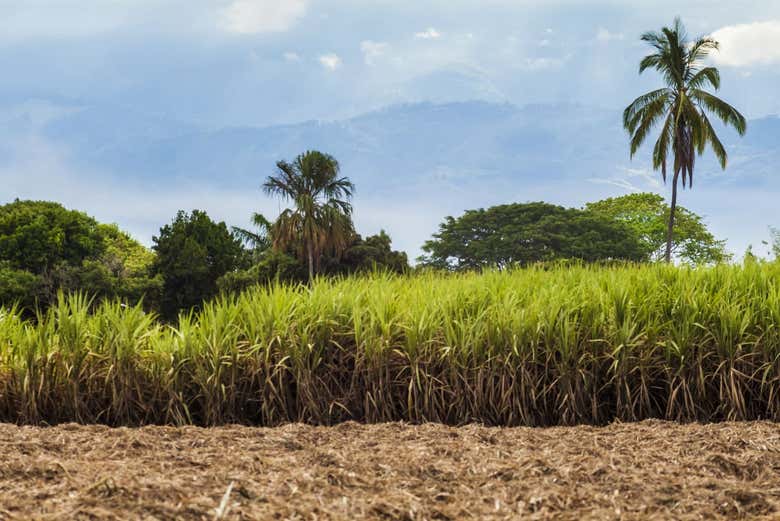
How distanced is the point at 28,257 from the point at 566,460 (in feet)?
107

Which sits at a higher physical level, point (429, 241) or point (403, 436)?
point (429, 241)

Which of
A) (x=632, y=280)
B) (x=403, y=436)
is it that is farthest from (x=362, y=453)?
(x=632, y=280)

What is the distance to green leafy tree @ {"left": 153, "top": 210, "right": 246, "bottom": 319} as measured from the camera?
115 ft

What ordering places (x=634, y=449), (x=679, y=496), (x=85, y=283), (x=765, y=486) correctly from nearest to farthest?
(x=679, y=496), (x=765, y=486), (x=634, y=449), (x=85, y=283)

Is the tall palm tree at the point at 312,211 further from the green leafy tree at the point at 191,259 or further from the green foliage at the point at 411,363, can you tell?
the green foliage at the point at 411,363

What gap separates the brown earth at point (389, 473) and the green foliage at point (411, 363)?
869mm

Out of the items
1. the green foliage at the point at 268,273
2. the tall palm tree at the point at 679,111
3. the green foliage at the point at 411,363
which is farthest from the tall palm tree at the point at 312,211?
the green foliage at the point at 411,363

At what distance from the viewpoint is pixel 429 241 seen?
41.5 m

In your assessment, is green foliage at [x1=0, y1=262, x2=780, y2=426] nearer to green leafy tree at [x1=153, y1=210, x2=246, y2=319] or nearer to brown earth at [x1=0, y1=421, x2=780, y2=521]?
brown earth at [x1=0, y1=421, x2=780, y2=521]

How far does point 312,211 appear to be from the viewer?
3262 cm

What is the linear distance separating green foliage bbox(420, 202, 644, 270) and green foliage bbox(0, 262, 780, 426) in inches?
1212

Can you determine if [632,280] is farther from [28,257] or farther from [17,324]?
[28,257]

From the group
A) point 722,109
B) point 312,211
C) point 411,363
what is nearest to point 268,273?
point 312,211

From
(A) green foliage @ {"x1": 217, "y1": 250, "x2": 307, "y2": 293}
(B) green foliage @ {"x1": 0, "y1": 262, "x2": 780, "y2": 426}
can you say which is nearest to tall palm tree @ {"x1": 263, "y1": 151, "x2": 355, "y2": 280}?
(A) green foliage @ {"x1": 217, "y1": 250, "x2": 307, "y2": 293}
